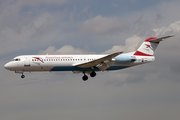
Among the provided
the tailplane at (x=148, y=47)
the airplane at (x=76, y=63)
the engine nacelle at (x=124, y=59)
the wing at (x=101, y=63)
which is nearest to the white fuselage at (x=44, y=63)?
the airplane at (x=76, y=63)

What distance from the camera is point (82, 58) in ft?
146

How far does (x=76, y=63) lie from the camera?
143 ft

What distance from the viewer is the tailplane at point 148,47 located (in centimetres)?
4741

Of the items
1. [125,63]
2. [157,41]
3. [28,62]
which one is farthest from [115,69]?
[28,62]

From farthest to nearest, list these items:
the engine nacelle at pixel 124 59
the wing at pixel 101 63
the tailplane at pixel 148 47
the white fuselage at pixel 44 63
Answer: the tailplane at pixel 148 47 → the engine nacelle at pixel 124 59 → the white fuselage at pixel 44 63 → the wing at pixel 101 63

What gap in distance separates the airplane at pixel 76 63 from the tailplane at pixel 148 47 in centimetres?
57

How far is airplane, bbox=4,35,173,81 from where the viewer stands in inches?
1671

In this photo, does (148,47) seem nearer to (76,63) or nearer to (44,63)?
(76,63)

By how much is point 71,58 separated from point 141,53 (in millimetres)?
11165

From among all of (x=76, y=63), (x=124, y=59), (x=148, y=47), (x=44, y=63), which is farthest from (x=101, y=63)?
(x=148, y=47)

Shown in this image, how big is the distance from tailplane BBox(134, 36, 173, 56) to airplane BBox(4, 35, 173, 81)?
0.57m

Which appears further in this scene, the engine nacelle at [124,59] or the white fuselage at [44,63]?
the engine nacelle at [124,59]

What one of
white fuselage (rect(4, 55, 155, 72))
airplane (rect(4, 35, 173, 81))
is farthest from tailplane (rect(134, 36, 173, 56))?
white fuselage (rect(4, 55, 155, 72))

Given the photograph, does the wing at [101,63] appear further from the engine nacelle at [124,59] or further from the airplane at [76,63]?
the engine nacelle at [124,59]
